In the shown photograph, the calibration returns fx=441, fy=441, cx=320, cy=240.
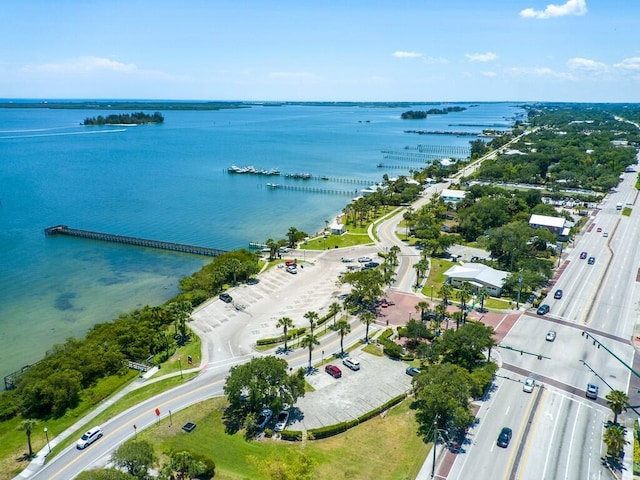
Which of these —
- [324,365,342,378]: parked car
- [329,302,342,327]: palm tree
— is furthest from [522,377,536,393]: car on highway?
[329,302,342,327]: palm tree

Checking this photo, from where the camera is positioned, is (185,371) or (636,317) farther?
(636,317)

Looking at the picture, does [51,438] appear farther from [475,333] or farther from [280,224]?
[280,224]

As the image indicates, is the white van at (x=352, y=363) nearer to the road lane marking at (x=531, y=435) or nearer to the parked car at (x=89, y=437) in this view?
the road lane marking at (x=531, y=435)

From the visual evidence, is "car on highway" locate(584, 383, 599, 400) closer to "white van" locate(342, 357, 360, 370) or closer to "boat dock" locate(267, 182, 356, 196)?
"white van" locate(342, 357, 360, 370)

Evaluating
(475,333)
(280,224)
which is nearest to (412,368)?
(475,333)

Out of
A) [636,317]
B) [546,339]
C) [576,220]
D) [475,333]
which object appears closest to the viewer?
[475,333]

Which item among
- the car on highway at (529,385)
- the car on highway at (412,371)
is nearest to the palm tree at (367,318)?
the car on highway at (412,371)
